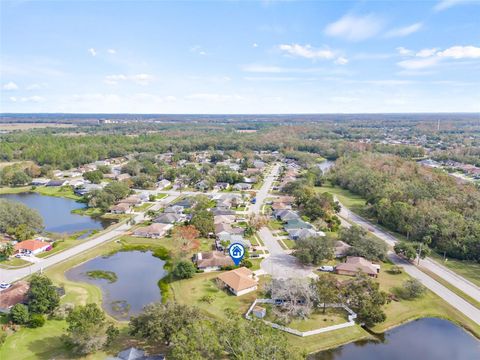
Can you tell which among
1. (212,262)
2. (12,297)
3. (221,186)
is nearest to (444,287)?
(212,262)

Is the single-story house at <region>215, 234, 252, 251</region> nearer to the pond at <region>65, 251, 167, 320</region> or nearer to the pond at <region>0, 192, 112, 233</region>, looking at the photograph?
the pond at <region>65, 251, 167, 320</region>

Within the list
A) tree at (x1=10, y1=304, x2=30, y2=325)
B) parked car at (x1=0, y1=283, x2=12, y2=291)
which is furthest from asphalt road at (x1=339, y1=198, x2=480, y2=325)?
parked car at (x1=0, y1=283, x2=12, y2=291)

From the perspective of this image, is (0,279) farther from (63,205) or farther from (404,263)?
(404,263)

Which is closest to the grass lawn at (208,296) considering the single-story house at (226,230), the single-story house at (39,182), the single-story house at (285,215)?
the single-story house at (226,230)

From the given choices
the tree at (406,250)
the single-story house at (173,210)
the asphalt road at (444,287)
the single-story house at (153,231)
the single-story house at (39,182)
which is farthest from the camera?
the single-story house at (39,182)

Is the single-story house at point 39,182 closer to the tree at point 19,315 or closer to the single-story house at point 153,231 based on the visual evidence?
the single-story house at point 153,231
